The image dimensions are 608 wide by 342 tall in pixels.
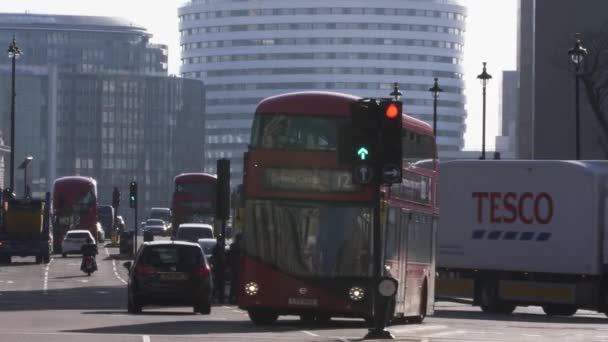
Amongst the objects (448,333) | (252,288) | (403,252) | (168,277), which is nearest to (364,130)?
(252,288)

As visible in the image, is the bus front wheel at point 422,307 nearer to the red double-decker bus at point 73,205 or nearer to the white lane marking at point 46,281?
the white lane marking at point 46,281

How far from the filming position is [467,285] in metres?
45.0

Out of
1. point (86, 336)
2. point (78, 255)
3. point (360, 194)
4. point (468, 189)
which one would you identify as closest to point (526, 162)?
point (468, 189)

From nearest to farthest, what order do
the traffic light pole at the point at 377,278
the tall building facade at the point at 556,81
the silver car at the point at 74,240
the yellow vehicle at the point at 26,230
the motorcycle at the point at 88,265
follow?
the traffic light pole at the point at 377,278, the motorcycle at the point at 88,265, the yellow vehicle at the point at 26,230, the silver car at the point at 74,240, the tall building facade at the point at 556,81

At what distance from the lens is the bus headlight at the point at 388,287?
26.8 meters

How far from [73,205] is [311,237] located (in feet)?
246

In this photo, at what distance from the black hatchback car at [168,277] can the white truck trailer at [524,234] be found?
31.6 ft

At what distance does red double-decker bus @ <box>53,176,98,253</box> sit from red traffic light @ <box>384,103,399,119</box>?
7790 cm

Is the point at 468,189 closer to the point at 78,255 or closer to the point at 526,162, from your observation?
the point at 526,162

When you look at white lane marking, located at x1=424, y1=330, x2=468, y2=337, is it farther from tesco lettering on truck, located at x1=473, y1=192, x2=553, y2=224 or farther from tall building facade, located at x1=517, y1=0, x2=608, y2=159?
tall building facade, located at x1=517, y1=0, x2=608, y2=159

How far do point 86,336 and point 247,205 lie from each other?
4.98m

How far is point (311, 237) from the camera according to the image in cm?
3056

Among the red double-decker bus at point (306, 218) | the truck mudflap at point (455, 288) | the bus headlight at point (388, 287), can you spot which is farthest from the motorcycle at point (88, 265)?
the bus headlight at point (388, 287)

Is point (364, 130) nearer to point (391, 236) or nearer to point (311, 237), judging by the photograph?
point (311, 237)
